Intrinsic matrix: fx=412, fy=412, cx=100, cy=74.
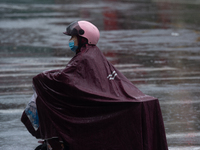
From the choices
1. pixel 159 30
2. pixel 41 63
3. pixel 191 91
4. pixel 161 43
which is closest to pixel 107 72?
pixel 191 91

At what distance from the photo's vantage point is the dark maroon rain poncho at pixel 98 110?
3.86 meters

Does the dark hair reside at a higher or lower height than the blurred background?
higher

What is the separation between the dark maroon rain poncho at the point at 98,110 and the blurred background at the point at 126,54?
1.63 metres

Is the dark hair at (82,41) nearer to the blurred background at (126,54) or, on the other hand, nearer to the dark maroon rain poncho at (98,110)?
the dark maroon rain poncho at (98,110)

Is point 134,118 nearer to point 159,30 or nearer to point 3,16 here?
point 159,30

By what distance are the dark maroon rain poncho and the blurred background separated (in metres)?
1.63

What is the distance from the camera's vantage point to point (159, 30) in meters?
17.2

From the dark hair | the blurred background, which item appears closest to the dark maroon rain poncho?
the dark hair

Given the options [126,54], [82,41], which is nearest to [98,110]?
[82,41]

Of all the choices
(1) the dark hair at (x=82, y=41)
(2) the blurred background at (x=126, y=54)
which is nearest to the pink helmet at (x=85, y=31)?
(1) the dark hair at (x=82, y=41)

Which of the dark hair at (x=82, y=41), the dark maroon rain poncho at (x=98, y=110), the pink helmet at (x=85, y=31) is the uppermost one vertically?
the pink helmet at (x=85, y=31)

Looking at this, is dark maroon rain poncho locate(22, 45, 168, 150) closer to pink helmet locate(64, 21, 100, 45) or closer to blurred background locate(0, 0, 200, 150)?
pink helmet locate(64, 21, 100, 45)

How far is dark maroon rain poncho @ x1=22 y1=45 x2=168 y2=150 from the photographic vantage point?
3863mm

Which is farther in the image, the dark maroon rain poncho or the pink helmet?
the pink helmet
